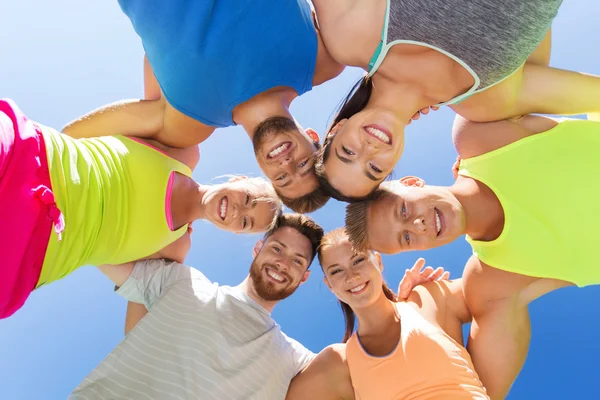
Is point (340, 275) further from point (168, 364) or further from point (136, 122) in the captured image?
point (136, 122)

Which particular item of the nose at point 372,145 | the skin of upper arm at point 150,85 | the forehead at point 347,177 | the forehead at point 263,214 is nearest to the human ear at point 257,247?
the forehead at point 263,214

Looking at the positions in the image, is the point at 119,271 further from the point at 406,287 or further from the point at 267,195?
the point at 406,287

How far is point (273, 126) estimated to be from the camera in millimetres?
2598

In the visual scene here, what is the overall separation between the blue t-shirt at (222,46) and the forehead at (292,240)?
1.30 meters

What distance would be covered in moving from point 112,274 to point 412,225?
225 cm

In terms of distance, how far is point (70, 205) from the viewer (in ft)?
8.11

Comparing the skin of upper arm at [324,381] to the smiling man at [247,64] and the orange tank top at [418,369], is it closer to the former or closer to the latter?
the orange tank top at [418,369]

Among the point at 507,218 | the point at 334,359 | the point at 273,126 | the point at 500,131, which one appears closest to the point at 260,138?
the point at 273,126

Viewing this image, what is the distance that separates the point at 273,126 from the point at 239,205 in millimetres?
833

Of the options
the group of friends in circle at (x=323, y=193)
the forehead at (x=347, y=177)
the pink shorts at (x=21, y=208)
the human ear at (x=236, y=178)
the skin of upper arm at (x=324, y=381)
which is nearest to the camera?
the pink shorts at (x=21, y=208)

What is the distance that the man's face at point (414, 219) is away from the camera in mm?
2879

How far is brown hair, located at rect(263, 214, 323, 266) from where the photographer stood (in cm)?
378

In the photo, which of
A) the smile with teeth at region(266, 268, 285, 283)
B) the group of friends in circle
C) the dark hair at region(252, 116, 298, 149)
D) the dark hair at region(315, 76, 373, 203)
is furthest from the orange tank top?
the dark hair at region(252, 116, 298, 149)

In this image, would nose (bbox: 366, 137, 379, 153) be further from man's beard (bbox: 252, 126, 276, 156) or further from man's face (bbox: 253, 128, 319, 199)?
man's beard (bbox: 252, 126, 276, 156)
